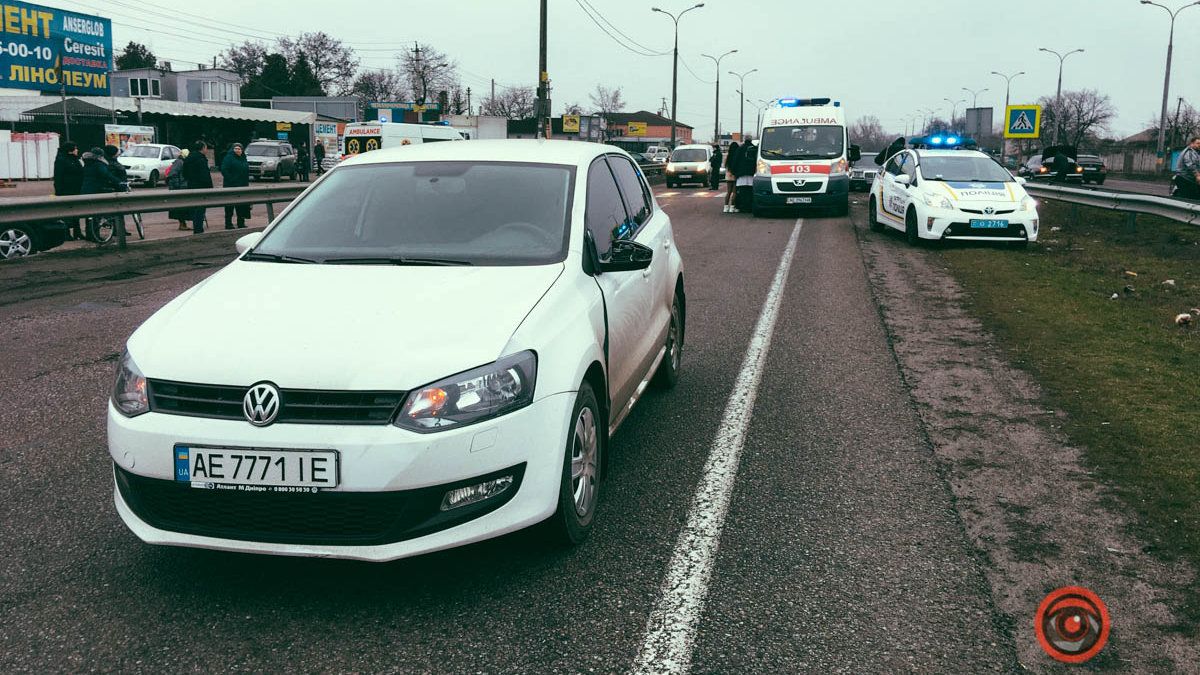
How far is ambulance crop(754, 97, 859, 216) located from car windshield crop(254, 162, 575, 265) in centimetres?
1739

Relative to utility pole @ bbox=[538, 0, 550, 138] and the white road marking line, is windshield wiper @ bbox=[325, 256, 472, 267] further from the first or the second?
utility pole @ bbox=[538, 0, 550, 138]

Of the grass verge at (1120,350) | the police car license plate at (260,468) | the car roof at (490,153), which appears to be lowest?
the grass verge at (1120,350)

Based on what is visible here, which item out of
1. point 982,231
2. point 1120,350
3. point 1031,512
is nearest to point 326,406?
point 1031,512

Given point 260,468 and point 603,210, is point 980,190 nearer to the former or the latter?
point 603,210

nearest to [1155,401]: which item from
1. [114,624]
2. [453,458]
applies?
[453,458]

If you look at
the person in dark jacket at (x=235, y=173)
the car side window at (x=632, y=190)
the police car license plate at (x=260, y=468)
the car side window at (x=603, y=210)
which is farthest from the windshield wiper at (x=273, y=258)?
the person in dark jacket at (x=235, y=173)

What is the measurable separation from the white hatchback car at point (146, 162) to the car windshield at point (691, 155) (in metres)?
18.3

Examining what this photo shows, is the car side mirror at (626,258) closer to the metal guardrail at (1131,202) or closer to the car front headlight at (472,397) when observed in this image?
the car front headlight at (472,397)

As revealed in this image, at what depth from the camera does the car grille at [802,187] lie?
70.6 feet

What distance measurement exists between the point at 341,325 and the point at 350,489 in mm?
630

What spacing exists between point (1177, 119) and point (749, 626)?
117878mm

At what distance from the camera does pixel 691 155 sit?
1515 inches

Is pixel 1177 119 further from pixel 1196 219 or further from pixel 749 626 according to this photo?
pixel 749 626

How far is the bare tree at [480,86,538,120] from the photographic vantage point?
128625 mm
